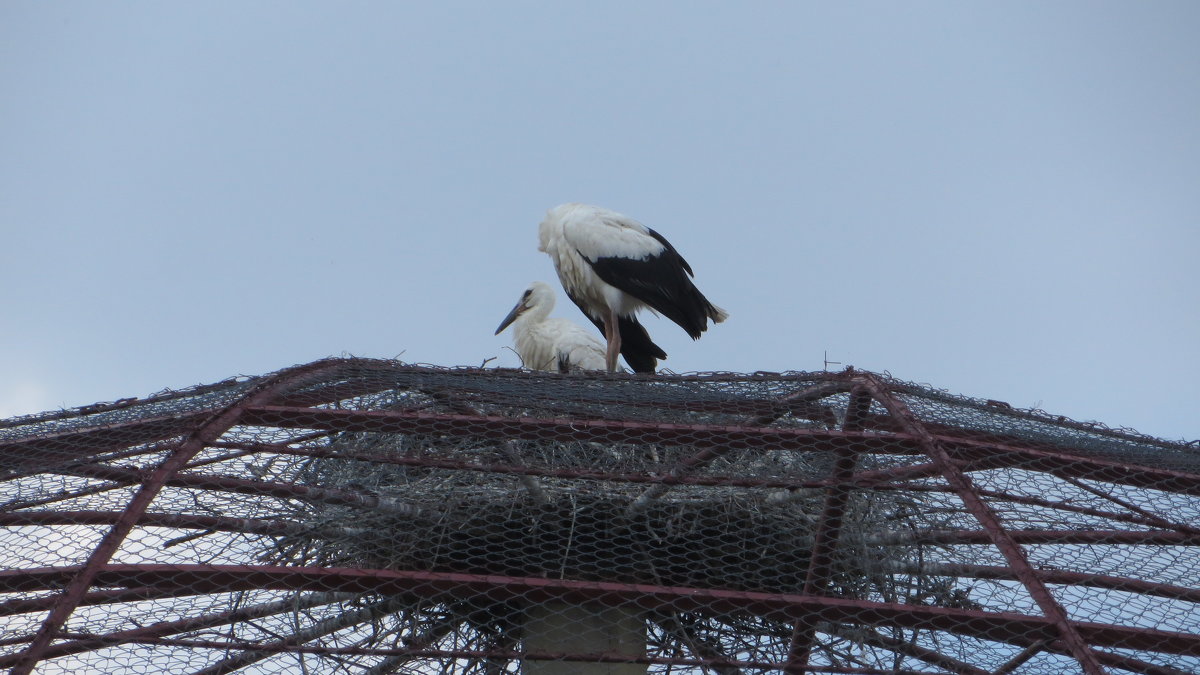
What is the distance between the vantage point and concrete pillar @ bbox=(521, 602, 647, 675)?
4449mm

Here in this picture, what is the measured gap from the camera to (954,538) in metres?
4.25

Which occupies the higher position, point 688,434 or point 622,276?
point 622,276

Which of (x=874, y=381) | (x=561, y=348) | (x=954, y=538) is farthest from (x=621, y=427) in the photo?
(x=561, y=348)

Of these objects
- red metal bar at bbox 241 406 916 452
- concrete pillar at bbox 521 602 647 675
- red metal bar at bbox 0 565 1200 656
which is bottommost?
red metal bar at bbox 0 565 1200 656

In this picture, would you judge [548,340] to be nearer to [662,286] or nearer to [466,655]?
[662,286]

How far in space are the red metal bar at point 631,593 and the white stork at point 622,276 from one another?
4.45 meters

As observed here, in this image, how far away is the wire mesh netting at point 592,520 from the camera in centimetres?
355

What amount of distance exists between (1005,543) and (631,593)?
3.05ft

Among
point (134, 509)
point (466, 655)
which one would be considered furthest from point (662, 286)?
point (134, 509)

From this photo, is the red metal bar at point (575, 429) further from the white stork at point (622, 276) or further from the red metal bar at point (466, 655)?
the white stork at point (622, 276)

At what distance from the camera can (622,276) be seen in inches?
325

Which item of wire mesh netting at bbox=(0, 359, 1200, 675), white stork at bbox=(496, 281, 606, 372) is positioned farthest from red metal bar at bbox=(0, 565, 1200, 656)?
white stork at bbox=(496, 281, 606, 372)

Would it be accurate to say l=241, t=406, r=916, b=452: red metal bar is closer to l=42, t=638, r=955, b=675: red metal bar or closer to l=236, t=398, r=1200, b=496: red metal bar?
l=236, t=398, r=1200, b=496: red metal bar

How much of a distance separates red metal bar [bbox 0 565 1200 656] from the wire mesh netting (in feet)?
0.03
